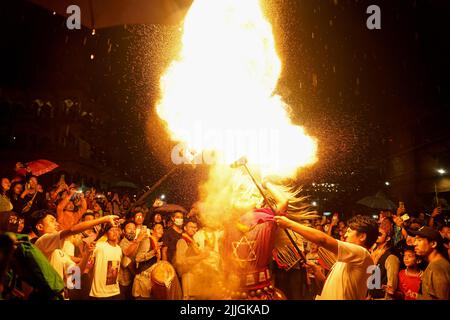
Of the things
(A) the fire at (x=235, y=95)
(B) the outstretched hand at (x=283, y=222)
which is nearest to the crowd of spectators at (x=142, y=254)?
(B) the outstretched hand at (x=283, y=222)

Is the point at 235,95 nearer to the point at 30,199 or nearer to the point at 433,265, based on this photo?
the point at 433,265

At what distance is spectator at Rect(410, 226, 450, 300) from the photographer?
4.39m

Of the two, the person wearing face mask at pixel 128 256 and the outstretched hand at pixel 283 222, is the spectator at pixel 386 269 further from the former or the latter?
the person wearing face mask at pixel 128 256

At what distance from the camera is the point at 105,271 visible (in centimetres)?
566

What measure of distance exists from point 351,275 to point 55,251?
13.4 ft

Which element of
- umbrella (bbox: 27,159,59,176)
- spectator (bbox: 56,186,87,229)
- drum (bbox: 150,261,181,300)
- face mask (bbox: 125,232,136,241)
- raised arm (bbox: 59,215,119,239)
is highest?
umbrella (bbox: 27,159,59,176)

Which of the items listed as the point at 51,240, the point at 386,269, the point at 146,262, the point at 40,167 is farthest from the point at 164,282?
the point at 40,167

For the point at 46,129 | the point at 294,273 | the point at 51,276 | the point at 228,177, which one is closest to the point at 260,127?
the point at 228,177

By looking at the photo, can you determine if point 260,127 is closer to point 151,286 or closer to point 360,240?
point 360,240

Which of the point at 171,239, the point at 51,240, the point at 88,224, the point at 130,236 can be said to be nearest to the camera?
the point at 88,224

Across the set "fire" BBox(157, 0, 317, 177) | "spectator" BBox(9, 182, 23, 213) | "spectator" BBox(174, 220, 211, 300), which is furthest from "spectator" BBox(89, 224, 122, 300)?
Result: "spectator" BBox(9, 182, 23, 213)

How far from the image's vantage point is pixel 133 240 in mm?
6629

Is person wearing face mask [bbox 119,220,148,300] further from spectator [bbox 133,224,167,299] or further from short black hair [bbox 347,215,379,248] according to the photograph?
short black hair [bbox 347,215,379,248]

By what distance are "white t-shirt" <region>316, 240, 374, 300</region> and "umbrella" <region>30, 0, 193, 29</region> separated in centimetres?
368
